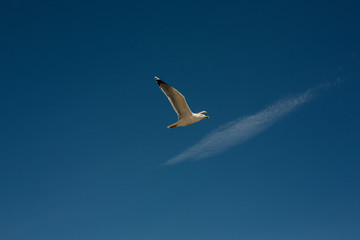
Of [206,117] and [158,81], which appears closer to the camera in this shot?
[158,81]

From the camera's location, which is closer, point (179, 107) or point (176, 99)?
point (176, 99)

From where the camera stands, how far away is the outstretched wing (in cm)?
3180

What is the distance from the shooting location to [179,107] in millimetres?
32812

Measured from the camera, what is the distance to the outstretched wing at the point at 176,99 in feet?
104

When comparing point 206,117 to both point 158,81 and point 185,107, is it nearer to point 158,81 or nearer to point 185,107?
point 185,107

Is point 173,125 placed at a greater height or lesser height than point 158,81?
lesser

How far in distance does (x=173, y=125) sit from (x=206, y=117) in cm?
371

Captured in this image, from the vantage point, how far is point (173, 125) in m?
33.3

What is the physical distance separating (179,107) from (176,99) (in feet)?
2.83

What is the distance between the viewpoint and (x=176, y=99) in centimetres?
3231

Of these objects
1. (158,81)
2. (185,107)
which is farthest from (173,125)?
(158,81)

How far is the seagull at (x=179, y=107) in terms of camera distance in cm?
3183

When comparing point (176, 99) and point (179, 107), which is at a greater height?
point (176, 99)

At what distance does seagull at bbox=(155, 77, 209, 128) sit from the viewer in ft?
104
